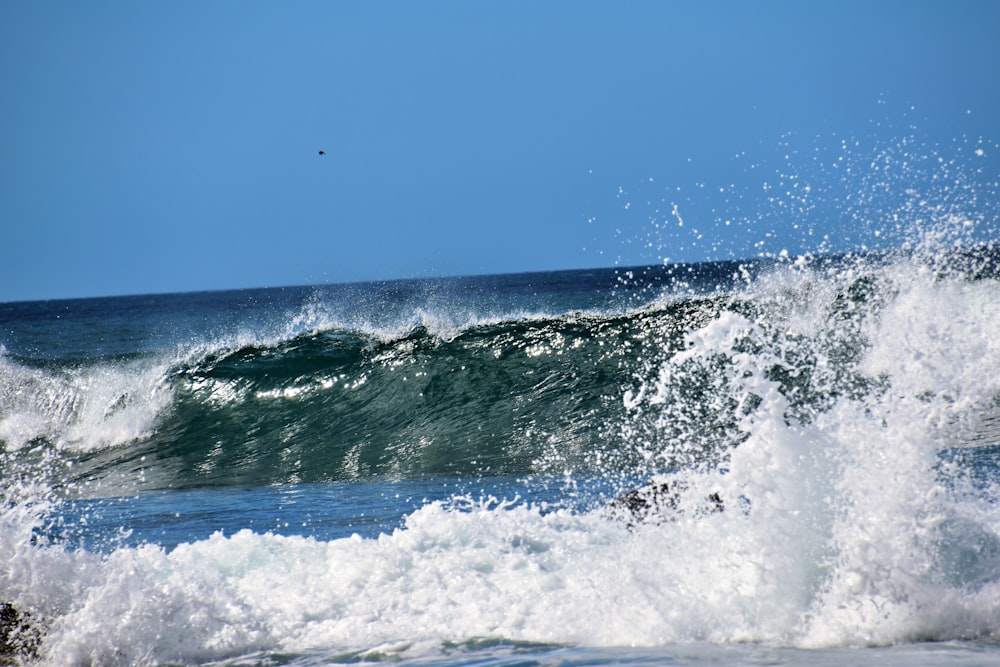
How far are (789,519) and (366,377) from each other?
999 cm

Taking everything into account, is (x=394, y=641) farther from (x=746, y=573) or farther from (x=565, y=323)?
(x=565, y=323)

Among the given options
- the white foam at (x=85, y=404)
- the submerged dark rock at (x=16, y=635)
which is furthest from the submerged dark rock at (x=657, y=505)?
the white foam at (x=85, y=404)

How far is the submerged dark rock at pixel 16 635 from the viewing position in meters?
4.91

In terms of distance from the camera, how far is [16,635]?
197 inches

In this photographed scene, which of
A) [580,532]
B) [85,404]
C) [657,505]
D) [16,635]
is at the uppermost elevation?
[85,404]

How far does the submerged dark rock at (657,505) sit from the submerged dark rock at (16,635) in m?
3.31

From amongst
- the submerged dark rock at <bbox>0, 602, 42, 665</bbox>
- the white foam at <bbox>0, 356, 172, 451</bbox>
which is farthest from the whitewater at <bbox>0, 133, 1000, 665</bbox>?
→ the white foam at <bbox>0, 356, 172, 451</bbox>

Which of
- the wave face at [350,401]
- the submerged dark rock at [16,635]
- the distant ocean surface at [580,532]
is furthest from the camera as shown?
the wave face at [350,401]

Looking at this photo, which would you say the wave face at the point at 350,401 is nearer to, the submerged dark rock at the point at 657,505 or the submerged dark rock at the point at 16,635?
the submerged dark rock at the point at 657,505

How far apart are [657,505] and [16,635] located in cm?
355

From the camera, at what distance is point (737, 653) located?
4234mm

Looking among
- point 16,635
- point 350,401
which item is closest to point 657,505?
point 16,635

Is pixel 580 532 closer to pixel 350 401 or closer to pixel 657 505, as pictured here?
pixel 657 505

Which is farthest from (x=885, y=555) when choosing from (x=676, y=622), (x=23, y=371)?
(x=23, y=371)
